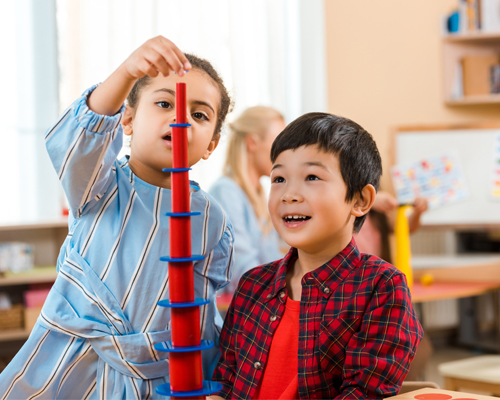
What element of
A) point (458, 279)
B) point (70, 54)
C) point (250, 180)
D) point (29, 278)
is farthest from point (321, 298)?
point (70, 54)

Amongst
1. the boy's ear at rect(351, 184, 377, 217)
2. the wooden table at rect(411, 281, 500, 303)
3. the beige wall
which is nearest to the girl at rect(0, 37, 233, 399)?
the boy's ear at rect(351, 184, 377, 217)

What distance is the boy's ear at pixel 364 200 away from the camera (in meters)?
0.97

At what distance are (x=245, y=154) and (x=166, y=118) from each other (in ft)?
5.52

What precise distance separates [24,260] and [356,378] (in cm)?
246

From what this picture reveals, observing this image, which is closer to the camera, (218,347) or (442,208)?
(218,347)

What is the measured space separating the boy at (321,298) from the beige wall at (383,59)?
113 inches

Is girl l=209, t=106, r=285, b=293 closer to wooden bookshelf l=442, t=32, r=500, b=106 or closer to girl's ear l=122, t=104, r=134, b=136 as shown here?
girl's ear l=122, t=104, r=134, b=136

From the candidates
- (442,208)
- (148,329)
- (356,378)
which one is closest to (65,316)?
(148,329)

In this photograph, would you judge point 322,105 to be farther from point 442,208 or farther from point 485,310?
point 485,310

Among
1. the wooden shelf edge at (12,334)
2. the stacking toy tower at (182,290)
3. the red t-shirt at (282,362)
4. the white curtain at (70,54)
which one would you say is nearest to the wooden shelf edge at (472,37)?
the white curtain at (70,54)

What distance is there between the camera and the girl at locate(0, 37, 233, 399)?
0.89 meters

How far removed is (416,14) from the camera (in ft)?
12.4

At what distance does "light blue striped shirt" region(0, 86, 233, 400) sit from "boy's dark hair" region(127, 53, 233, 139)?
131mm

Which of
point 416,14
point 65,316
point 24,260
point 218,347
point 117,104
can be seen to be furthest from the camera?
point 416,14
